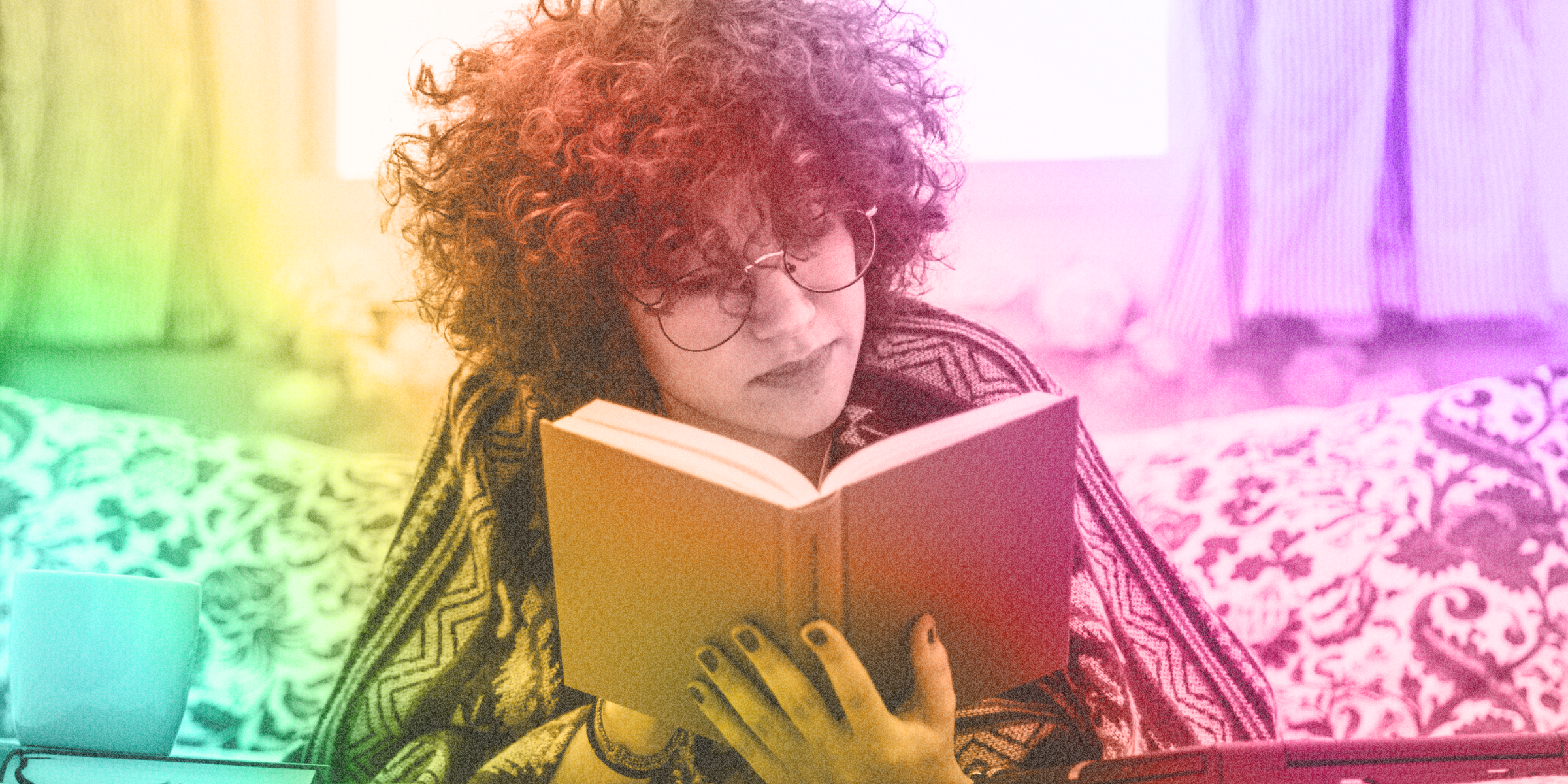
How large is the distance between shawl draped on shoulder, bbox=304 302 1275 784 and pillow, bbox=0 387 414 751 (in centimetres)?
6

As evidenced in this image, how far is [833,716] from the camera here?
100 cm

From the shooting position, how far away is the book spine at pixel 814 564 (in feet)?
3.02

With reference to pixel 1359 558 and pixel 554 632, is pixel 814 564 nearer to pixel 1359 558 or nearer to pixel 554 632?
pixel 554 632

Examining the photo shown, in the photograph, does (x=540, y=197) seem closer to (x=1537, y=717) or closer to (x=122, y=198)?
(x=122, y=198)

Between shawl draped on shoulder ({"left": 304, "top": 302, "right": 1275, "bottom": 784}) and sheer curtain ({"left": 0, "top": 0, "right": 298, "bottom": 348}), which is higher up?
sheer curtain ({"left": 0, "top": 0, "right": 298, "bottom": 348})

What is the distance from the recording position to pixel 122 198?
4.23 ft

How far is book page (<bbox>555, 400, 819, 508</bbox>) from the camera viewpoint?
94 centimetres

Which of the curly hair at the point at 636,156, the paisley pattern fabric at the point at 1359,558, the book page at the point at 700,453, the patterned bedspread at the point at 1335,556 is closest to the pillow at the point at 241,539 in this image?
the patterned bedspread at the point at 1335,556

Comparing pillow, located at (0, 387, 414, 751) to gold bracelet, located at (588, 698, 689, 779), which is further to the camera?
pillow, located at (0, 387, 414, 751)

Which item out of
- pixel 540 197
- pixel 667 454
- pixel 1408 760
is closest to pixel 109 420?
pixel 540 197

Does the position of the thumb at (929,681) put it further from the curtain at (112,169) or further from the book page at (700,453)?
the curtain at (112,169)

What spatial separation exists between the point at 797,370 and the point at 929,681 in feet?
1.09

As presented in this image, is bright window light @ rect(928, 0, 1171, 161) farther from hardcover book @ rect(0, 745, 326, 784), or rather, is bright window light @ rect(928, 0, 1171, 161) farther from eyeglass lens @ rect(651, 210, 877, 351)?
hardcover book @ rect(0, 745, 326, 784)

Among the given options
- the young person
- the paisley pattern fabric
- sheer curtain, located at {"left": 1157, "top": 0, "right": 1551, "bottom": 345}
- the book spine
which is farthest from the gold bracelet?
sheer curtain, located at {"left": 1157, "top": 0, "right": 1551, "bottom": 345}
